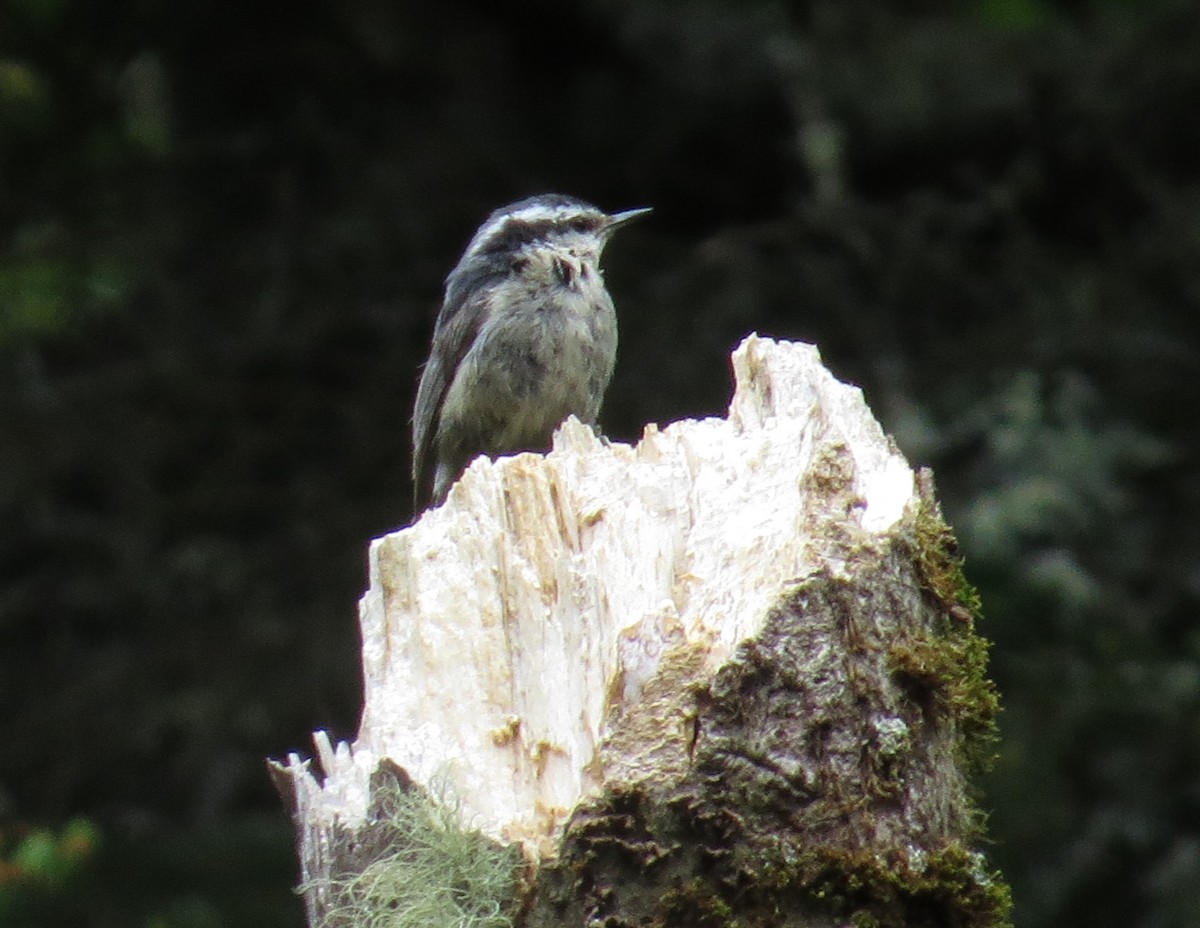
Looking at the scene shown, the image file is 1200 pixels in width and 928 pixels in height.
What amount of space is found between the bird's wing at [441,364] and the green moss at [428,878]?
9.46 ft

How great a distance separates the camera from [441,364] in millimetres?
6238

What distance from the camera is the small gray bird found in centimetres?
592

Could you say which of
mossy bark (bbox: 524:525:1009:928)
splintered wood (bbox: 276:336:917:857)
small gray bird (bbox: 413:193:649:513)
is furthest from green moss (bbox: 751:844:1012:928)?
small gray bird (bbox: 413:193:649:513)

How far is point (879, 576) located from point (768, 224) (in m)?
5.70

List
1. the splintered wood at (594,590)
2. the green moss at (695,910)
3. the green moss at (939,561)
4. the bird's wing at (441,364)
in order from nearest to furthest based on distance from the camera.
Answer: the green moss at (695,910) → the splintered wood at (594,590) → the green moss at (939,561) → the bird's wing at (441,364)

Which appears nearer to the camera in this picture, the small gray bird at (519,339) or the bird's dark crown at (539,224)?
the small gray bird at (519,339)

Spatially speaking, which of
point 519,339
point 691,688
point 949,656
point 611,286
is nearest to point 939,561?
point 949,656

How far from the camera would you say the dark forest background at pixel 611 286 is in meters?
A: 7.94

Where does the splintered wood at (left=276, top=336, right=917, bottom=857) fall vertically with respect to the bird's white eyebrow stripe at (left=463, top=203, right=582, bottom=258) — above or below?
below

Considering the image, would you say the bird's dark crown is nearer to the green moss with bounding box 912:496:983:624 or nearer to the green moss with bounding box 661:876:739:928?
the green moss with bounding box 912:496:983:624

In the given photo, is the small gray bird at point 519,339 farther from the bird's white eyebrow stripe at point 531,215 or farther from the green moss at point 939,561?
the green moss at point 939,561

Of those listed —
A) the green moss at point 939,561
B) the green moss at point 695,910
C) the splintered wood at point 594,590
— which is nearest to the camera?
the green moss at point 695,910

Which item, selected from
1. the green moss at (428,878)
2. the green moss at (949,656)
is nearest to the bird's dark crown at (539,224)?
the green moss at (949,656)

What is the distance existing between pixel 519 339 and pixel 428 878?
2846mm
